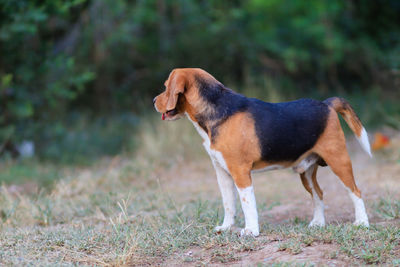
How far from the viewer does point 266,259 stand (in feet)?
13.7

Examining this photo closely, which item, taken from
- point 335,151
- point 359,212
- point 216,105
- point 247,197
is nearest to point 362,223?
point 359,212

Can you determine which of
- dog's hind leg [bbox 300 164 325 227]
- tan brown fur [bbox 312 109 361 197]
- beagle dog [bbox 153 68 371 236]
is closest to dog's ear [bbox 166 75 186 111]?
beagle dog [bbox 153 68 371 236]

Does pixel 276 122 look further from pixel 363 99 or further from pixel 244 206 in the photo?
pixel 363 99

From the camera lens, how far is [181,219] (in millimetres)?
5590

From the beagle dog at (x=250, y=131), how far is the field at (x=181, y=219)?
0.44 metres

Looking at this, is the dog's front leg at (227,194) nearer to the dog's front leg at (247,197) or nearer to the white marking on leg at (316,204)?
the dog's front leg at (247,197)

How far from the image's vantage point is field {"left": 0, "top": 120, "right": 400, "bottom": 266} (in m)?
4.29

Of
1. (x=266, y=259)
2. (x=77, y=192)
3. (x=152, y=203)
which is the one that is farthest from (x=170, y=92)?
(x=77, y=192)

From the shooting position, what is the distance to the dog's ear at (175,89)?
4695mm

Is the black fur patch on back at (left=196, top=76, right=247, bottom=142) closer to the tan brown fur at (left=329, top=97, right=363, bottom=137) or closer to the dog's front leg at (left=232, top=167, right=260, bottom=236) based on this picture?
the dog's front leg at (left=232, top=167, right=260, bottom=236)

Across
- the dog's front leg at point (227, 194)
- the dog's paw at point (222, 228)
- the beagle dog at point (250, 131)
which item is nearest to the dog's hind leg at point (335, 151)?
the beagle dog at point (250, 131)

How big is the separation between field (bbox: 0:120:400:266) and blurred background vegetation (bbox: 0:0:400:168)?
6.46 feet

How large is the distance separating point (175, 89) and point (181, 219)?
1.63m

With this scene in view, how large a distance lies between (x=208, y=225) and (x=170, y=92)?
57.2 inches
